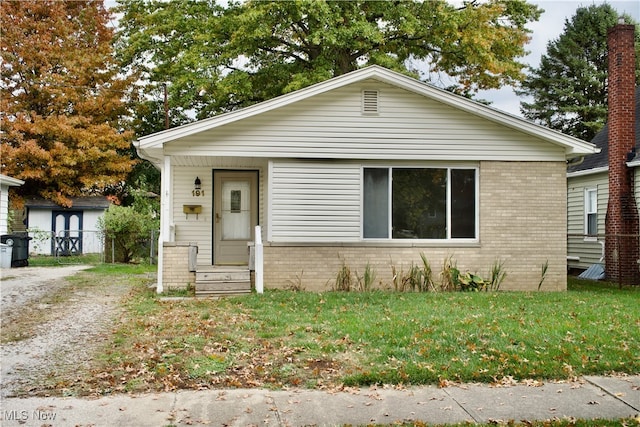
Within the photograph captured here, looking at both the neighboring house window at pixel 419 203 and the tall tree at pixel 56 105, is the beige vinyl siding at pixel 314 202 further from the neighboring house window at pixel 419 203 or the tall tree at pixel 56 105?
the tall tree at pixel 56 105

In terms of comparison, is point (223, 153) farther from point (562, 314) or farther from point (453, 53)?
point (453, 53)

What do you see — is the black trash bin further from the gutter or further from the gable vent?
the gutter

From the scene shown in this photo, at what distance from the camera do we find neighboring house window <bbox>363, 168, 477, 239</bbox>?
13320 mm

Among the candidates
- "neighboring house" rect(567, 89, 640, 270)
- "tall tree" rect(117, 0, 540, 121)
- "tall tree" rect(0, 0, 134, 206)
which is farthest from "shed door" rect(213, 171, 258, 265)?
"tall tree" rect(0, 0, 134, 206)

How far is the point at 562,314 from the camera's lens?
9539 mm

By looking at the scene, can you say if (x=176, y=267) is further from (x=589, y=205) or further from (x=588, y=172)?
(x=589, y=205)

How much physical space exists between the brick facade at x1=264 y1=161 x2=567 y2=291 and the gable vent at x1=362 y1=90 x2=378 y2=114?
2.70m

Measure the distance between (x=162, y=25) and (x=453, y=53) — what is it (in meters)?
11.6

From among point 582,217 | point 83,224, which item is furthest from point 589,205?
point 83,224

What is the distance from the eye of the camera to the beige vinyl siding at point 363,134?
12.9 m

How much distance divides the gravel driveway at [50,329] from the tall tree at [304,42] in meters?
11.1

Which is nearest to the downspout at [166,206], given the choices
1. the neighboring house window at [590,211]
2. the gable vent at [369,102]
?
the gable vent at [369,102]

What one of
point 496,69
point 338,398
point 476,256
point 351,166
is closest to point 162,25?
point 496,69

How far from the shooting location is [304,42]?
2369cm
